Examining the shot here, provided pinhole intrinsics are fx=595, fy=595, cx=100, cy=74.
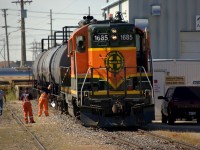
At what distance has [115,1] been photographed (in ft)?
140

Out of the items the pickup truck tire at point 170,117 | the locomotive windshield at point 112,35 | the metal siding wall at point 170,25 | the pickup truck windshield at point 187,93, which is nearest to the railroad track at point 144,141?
the locomotive windshield at point 112,35

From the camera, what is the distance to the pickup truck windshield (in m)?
24.3

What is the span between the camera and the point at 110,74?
70.1ft

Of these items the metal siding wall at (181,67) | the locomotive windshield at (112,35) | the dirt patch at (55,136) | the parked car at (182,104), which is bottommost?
the dirt patch at (55,136)

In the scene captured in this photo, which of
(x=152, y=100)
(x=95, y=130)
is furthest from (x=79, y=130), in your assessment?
(x=152, y=100)

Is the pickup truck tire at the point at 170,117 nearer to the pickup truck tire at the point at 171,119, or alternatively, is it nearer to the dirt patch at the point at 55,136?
the pickup truck tire at the point at 171,119

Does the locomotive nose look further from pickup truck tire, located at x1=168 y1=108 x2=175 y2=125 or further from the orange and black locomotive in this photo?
pickup truck tire, located at x1=168 y1=108 x2=175 y2=125

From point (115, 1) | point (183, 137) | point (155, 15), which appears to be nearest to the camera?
point (183, 137)

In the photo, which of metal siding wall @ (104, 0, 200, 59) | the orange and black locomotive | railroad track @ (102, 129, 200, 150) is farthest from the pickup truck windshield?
metal siding wall @ (104, 0, 200, 59)

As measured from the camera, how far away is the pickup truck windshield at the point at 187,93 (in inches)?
956

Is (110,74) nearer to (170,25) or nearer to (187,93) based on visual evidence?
(187,93)

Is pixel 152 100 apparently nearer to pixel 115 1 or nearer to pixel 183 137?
pixel 183 137

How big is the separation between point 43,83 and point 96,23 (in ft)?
48.1

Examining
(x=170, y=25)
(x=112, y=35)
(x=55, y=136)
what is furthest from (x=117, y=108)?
(x=170, y=25)
